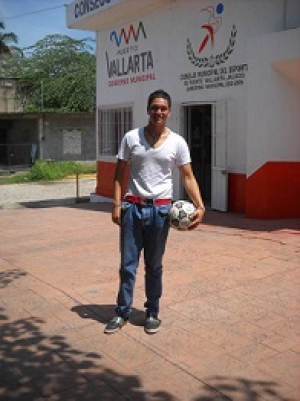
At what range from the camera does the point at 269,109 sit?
757cm

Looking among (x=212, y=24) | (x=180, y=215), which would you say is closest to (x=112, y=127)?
(x=212, y=24)

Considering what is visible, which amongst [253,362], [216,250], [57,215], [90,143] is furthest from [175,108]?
[90,143]

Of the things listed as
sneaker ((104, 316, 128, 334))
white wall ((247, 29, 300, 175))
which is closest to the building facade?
white wall ((247, 29, 300, 175))

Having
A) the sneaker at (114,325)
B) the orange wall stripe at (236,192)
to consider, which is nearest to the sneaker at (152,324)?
the sneaker at (114,325)

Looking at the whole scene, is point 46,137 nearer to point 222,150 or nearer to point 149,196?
point 222,150

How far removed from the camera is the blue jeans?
3680 mm

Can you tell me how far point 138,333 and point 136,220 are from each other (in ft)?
2.82

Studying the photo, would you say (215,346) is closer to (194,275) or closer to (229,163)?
(194,275)

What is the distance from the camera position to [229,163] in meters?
8.73

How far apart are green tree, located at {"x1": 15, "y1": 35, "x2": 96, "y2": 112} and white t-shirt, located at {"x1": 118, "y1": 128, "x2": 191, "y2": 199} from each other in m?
24.6

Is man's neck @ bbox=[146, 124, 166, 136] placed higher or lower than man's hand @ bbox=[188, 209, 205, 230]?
higher

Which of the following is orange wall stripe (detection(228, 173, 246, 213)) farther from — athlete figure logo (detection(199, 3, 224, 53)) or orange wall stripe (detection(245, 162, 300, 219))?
athlete figure logo (detection(199, 3, 224, 53))

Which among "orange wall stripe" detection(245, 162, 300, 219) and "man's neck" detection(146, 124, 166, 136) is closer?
"man's neck" detection(146, 124, 166, 136)

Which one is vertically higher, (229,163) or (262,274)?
(229,163)
